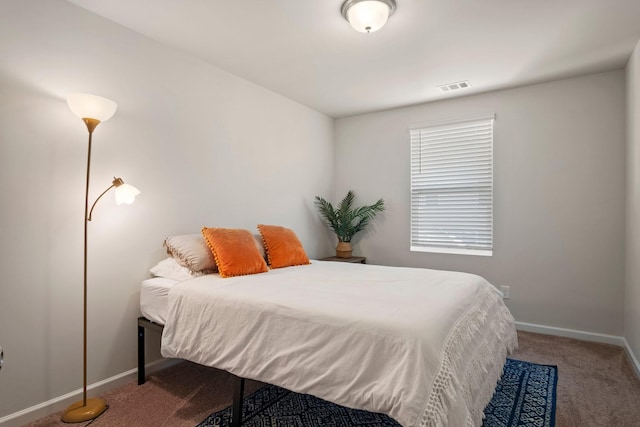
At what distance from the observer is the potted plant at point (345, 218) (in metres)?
4.39

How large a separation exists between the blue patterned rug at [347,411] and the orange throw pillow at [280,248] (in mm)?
998

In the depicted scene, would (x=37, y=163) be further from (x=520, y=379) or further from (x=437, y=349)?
(x=520, y=379)

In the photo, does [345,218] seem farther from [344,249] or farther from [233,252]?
[233,252]

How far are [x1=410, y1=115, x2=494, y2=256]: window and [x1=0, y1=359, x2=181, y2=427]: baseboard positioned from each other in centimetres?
307

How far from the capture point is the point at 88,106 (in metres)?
1.99

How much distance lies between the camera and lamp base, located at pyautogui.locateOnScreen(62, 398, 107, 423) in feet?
6.49

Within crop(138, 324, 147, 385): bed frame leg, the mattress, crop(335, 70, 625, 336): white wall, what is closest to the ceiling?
crop(335, 70, 625, 336): white wall

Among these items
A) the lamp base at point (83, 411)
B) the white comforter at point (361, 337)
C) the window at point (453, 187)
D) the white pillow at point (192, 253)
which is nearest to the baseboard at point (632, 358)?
the white comforter at point (361, 337)

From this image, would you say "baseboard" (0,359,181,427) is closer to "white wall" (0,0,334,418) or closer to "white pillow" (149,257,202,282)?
"white wall" (0,0,334,418)

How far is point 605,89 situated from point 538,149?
28.2 inches

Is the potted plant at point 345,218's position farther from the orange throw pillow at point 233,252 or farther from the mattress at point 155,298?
the mattress at point 155,298

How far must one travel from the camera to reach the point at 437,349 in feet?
4.70

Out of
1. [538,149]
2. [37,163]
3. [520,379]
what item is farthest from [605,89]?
[37,163]

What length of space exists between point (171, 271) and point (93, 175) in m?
0.82
